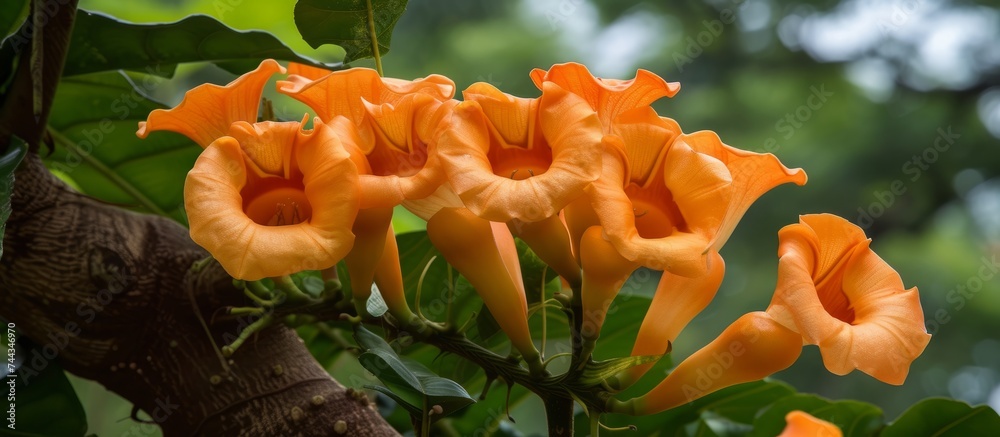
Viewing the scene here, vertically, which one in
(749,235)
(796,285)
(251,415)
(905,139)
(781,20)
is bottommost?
(749,235)

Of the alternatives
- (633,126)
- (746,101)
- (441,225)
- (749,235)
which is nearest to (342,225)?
(441,225)

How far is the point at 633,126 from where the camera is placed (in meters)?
0.65

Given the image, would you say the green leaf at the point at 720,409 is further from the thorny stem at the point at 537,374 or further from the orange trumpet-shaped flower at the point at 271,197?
the orange trumpet-shaped flower at the point at 271,197

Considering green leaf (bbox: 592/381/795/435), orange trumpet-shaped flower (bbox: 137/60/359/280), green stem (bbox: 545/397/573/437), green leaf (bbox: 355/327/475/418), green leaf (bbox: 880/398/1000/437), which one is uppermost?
orange trumpet-shaped flower (bbox: 137/60/359/280)

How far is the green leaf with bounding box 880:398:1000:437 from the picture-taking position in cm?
90

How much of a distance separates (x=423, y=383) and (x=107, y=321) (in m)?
0.35

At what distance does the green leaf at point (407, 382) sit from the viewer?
2.14ft

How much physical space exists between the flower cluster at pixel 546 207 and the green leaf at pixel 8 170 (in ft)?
0.45

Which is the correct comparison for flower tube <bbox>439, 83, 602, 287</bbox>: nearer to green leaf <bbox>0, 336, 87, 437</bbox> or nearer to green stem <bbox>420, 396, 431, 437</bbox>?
green stem <bbox>420, 396, 431, 437</bbox>

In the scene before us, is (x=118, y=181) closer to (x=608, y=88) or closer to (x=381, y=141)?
(x=381, y=141)

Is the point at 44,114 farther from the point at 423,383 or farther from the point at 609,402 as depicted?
the point at 609,402

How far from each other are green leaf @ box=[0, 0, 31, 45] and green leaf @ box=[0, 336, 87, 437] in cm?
35

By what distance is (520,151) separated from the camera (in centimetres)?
67

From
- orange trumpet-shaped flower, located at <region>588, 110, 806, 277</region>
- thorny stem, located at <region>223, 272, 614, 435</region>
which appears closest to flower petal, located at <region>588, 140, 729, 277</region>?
orange trumpet-shaped flower, located at <region>588, 110, 806, 277</region>
